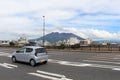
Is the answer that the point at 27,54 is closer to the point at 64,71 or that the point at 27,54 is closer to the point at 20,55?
the point at 20,55

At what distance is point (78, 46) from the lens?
45531 millimetres

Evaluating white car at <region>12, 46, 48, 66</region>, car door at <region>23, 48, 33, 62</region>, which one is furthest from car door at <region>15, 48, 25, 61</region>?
car door at <region>23, 48, 33, 62</region>

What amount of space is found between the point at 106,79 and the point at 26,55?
9693 millimetres

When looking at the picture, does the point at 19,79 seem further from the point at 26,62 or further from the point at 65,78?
the point at 26,62

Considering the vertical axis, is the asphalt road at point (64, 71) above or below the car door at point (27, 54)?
below

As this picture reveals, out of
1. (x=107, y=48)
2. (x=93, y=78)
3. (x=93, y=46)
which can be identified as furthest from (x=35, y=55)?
(x=93, y=46)

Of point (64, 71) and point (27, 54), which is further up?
point (27, 54)

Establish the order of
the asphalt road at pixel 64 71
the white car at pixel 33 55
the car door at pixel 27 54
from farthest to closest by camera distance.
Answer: the car door at pixel 27 54 < the white car at pixel 33 55 < the asphalt road at pixel 64 71

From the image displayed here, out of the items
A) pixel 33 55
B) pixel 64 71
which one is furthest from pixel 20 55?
pixel 64 71

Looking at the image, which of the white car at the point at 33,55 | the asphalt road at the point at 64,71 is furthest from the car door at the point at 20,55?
the asphalt road at the point at 64,71

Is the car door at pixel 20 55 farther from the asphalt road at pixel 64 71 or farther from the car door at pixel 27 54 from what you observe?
the asphalt road at pixel 64 71

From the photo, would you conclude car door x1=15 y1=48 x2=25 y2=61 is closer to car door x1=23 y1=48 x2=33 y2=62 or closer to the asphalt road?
car door x1=23 y1=48 x2=33 y2=62

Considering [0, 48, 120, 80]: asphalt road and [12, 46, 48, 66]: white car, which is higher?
[12, 46, 48, 66]: white car

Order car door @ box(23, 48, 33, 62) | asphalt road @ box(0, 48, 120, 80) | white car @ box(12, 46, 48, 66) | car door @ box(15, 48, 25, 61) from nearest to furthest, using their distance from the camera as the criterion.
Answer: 1. asphalt road @ box(0, 48, 120, 80)
2. white car @ box(12, 46, 48, 66)
3. car door @ box(23, 48, 33, 62)
4. car door @ box(15, 48, 25, 61)
